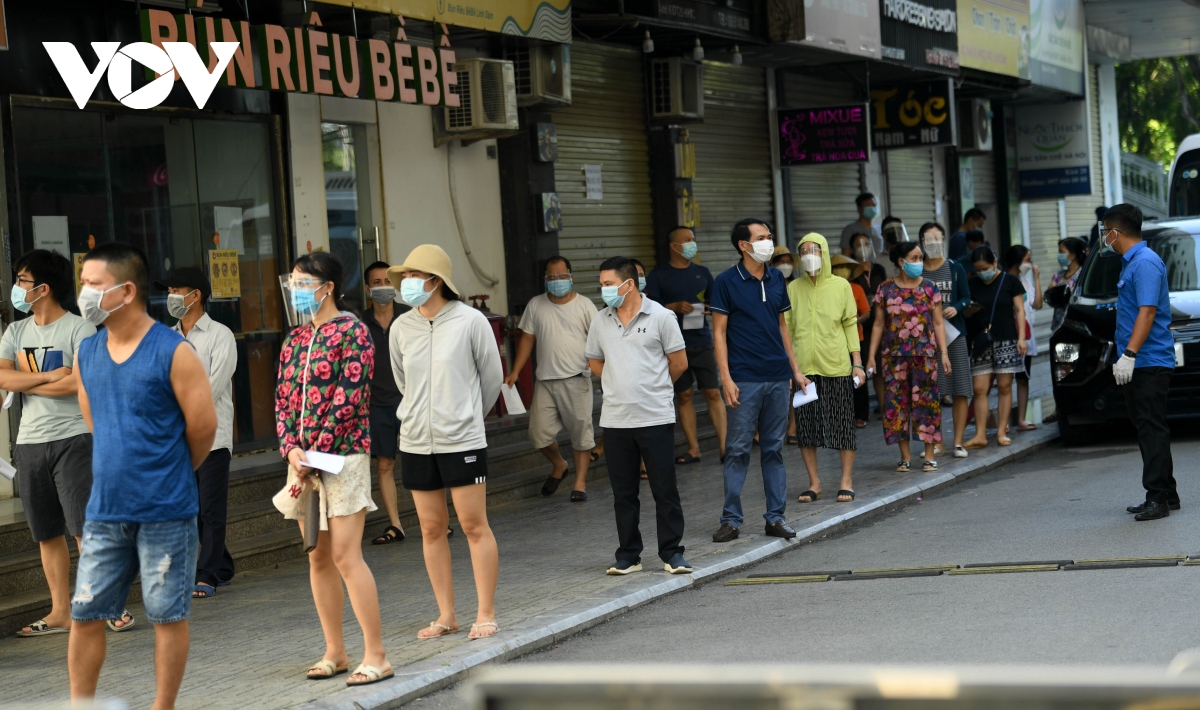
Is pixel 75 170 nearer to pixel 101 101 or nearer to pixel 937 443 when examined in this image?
pixel 101 101

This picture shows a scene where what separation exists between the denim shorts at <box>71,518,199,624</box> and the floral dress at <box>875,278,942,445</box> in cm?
771

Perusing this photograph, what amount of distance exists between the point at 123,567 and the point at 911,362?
793 centimetres

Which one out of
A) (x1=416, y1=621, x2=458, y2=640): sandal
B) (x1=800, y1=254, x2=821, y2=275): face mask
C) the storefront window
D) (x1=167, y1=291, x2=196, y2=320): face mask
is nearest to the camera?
(x1=416, y1=621, x2=458, y2=640): sandal

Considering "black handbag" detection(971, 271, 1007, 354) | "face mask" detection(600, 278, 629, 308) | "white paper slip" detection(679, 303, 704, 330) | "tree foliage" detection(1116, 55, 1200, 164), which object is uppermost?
"tree foliage" detection(1116, 55, 1200, 164)

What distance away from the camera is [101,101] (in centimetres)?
1037

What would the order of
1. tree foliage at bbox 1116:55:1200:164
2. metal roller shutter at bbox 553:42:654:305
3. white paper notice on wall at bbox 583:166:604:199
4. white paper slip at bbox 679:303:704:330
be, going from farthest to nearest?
tree foliage at bbox 1116:55:1200:164 → white paper notice on wall at bbox 583:166:604:199 → metal roller shutter at bbox 553:42:654:305 → white paper slip at bbox 679:303:704:330

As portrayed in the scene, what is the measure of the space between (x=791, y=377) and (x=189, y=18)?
180 inches

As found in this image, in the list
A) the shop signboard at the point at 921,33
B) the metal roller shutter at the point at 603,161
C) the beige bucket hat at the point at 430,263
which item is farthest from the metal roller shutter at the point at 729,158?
the beige bucket hat at the point at 430,263

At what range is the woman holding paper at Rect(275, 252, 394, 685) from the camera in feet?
20.2

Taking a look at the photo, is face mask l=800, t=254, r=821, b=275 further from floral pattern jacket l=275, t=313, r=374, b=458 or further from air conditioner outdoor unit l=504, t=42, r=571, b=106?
floral pattern jacket l=275, t=313, r=374, b=458

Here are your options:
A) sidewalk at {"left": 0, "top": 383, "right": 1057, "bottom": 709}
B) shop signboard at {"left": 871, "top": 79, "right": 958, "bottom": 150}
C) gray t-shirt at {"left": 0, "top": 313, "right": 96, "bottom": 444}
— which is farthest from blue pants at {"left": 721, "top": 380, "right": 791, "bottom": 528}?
shop signboard at {"left": 871, "top": 79, "right": 958, "bottom": 150}

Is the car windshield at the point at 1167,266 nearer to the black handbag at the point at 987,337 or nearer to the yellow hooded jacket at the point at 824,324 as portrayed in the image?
the black handbag at the point at 987,337

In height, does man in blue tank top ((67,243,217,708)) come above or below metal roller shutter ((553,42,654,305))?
below

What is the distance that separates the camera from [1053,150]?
26.8m
